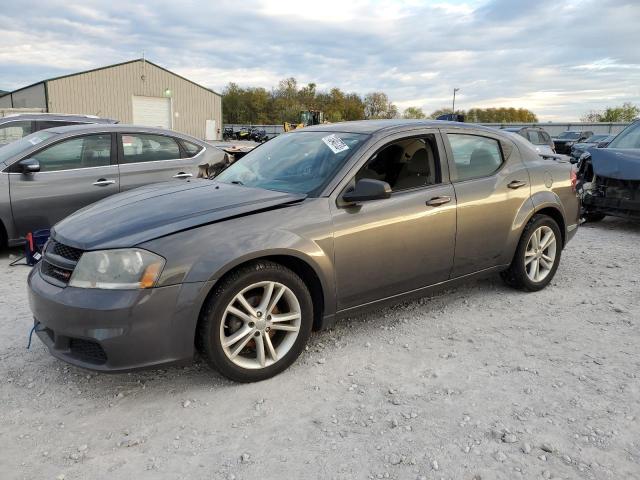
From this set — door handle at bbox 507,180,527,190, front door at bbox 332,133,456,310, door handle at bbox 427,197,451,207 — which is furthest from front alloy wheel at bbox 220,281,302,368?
door handle at bbox 507,180,527,190

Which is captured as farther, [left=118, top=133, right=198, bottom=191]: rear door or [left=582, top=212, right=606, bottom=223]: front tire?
[left=582, top=212, right=606, bottom=223]: front tire

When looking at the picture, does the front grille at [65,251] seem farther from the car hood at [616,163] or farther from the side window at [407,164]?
the car hood at [616,163]

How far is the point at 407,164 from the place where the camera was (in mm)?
3990

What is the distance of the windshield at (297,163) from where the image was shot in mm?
3613

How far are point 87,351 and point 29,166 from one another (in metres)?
3.80

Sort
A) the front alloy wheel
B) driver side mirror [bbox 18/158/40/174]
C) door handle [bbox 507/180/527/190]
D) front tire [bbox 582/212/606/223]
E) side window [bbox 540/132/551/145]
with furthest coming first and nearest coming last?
1. side window [bbox 540/132/551/145]
2. front tire [bbox 582/212/606/223]
3. driver side mirror [bbox 18/158/40/174]
4. door handle [bbox 507/180/527/190]
5. the front alloy wheel

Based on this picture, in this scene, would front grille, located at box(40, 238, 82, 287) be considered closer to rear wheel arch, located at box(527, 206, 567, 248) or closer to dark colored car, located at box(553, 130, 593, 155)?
rear wheel arch, located at box(527, 206, 567, 248)

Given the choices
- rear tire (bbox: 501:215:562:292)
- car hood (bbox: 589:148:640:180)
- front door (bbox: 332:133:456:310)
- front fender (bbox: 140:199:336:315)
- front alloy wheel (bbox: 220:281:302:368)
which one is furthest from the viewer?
car hood (bbox: 589:148:640:180)

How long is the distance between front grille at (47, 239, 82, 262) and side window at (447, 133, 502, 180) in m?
2.79

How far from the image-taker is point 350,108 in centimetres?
8500

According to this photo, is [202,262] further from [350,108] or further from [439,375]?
[350,108]

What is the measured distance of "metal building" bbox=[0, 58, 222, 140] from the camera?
33.8 m

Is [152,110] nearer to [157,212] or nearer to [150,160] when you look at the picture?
[150,160]

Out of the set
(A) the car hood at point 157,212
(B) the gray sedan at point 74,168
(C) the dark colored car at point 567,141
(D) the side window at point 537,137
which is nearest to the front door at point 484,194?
(A) the car hood at point 157,212
